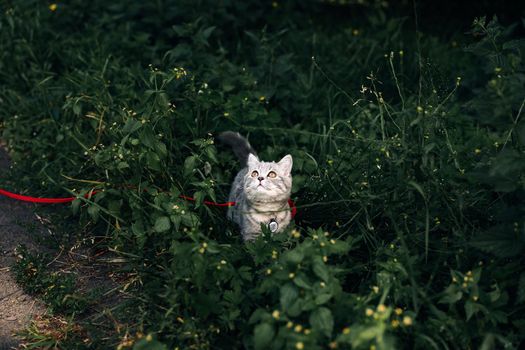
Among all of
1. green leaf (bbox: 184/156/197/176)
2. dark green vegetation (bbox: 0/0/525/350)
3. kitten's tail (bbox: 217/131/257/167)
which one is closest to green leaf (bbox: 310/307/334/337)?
dark green vegetation (bbox: 0/0/525/350)

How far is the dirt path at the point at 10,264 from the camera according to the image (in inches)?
123

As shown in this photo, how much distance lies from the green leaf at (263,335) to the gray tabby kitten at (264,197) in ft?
2.29

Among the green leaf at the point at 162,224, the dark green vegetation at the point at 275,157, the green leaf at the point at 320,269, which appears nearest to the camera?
the green leaf at the point at 320,269

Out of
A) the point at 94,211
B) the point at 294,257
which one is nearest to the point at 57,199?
the point at 94,211

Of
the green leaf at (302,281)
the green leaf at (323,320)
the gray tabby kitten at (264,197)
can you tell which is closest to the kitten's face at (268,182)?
the gray tabby kitten at (264,197)

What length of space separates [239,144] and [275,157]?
342 mm

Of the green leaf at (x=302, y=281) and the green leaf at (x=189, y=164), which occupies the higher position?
the green leaf at (x=302, y=281)

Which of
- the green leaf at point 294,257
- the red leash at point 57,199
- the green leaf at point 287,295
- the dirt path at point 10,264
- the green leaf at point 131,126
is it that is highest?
the green leaf at point 131,126

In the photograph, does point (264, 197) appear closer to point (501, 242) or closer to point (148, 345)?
point (148, 345)

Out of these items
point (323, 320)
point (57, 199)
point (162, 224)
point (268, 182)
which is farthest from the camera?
point (57, 199)

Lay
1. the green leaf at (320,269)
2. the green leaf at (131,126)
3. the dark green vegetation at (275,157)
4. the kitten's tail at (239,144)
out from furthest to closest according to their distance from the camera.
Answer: the kitten's tail at (239,144) < the green leaf at (131,126) < the dark green vegetation at (275,157) < the green leaf at (320,269)

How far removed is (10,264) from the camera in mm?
3500

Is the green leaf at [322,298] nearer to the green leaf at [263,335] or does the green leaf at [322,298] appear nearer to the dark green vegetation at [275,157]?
the dark green vegetation at [275,157]

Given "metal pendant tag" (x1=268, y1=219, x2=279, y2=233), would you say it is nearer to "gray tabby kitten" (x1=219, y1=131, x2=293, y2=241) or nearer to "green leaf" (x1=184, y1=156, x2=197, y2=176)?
"gray tabby kitten" (x1=219, y1=131, x2=293, y2=241)
